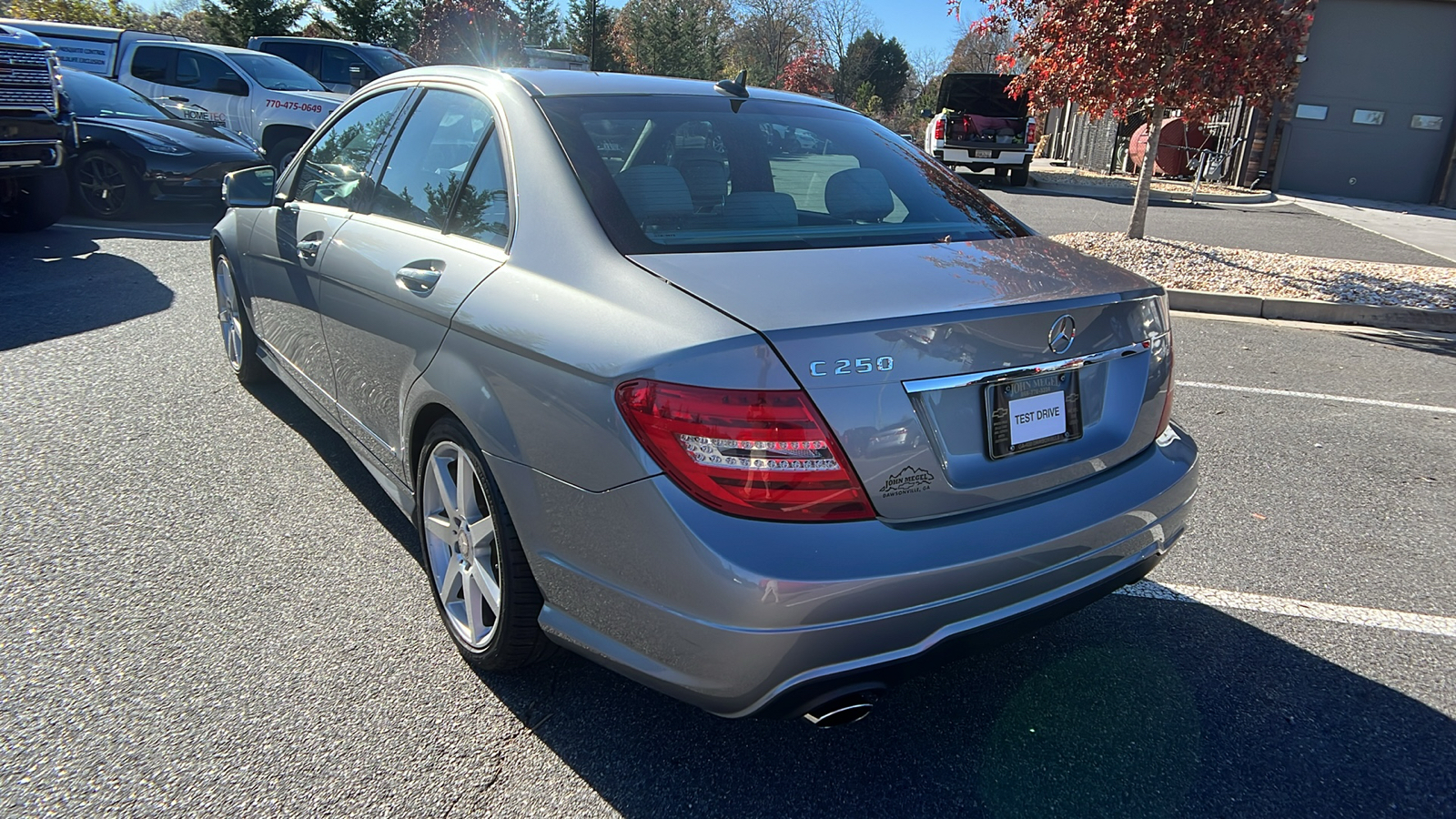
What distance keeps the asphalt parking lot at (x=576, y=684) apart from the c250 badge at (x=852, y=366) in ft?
3.45

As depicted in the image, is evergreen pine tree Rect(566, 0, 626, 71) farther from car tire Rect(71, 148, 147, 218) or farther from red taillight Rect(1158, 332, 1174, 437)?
red taillight Rect(1158, 332, 1174, 437)

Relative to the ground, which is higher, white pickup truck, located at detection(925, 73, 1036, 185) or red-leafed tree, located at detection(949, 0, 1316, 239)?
red-leafed tree, located at detection(949, 0, 1316, 239)

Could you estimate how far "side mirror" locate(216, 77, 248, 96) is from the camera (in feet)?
41.6

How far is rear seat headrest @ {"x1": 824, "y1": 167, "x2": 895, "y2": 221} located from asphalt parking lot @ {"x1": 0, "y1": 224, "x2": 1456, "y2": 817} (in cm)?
137

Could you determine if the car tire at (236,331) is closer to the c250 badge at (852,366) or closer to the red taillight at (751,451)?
the red taillight at (751,451)

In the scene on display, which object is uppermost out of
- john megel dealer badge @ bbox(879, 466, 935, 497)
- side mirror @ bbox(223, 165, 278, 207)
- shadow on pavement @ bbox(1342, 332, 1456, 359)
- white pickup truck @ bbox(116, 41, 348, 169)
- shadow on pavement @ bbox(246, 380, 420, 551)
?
white pickup truck @ bbox(116, 41, 348, 169)

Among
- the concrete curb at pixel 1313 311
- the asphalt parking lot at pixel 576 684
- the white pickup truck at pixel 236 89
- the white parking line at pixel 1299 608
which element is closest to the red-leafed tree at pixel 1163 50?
the concrete curb at pixel 1313 311

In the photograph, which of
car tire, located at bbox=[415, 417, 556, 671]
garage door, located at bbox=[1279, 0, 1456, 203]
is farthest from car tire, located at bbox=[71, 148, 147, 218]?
garage door, located at bbox=[1279, 0, 1456, 203]

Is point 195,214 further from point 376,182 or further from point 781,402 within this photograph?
point 781,402

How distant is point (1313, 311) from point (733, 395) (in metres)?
7.83

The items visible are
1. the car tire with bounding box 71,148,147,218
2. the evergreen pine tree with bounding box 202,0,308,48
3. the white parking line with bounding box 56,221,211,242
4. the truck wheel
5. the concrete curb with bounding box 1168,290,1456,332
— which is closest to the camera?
the concrete curb with bounding box 1168,290,1456,332

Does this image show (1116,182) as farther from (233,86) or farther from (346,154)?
(346,154)

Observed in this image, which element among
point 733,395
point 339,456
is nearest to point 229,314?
point 339,456

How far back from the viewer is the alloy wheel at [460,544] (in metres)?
2.52
